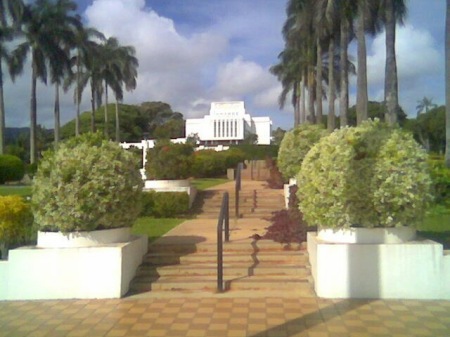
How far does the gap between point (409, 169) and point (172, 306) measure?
389 cm

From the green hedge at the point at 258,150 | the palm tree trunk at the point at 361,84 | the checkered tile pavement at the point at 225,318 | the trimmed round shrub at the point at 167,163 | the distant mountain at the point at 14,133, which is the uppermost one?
the distant mountain at the point at 14,133

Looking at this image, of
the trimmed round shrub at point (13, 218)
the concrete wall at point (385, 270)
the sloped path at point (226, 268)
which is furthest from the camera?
the trimmed round shrub at point (13, 218)

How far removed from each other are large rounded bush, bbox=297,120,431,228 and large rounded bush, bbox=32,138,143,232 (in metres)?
2.89

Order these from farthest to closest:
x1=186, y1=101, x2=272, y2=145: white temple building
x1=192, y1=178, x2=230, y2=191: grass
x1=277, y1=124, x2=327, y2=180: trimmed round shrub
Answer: x1=186, y1=101, x2=272, y2=145: white temple building, x1=192, y1=178, x2=230, y2=191: grass, x1=277, y1=124, x2=327, y2=180: trimmed round shrub

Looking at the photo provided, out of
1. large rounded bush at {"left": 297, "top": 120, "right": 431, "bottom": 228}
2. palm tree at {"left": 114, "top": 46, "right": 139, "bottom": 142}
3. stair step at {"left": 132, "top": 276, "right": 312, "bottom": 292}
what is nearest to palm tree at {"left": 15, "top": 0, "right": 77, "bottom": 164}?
palm tree at {"left": 114, "top": 46, "right": 139, "bottom": 142}

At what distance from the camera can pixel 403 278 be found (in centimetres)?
739

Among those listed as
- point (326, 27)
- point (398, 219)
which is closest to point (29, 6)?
point (326, 27)

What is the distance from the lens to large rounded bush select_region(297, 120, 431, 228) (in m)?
7.58

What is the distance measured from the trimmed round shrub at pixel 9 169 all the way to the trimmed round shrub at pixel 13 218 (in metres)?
23.8

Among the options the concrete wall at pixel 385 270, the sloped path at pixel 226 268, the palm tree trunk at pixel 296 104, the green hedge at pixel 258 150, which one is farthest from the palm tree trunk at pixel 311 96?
the concrete wall at pixel 385 270

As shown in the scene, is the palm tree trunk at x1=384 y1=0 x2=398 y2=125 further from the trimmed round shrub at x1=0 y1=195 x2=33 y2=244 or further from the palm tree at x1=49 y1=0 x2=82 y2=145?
the palm tree at x1=49 y1=0 x2=82 y2=145

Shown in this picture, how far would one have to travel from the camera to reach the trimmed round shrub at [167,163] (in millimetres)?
16688

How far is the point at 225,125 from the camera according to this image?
85.4 metres

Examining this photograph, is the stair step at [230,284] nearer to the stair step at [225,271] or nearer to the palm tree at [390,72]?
the stair step at [225,271]
